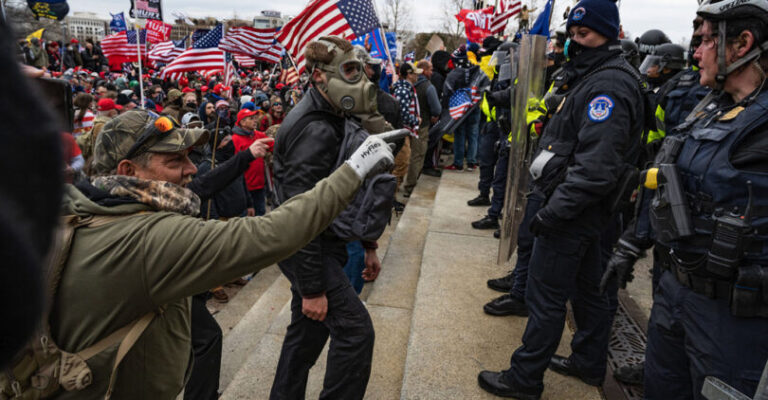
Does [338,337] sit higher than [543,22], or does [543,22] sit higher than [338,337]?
[543,22]

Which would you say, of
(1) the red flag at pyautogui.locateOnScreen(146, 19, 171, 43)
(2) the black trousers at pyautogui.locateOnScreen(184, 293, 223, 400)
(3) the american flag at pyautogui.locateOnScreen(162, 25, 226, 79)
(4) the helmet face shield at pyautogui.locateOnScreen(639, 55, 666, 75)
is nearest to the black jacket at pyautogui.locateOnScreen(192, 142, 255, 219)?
(2) the black trousers at pyautogui.locateOnScreen(184, 293, 223, 400)

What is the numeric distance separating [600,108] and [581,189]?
0.44 metres

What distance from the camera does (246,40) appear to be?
31.0ft

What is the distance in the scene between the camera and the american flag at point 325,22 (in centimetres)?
509

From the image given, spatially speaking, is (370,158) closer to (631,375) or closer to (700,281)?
(700,281)

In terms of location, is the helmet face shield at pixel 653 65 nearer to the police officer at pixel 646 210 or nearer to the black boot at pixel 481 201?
the police officer at pixel 646 210

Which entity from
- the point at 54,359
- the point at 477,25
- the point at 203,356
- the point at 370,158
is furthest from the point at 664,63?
the point at 54,359

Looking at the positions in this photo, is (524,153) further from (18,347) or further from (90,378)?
(18,347)

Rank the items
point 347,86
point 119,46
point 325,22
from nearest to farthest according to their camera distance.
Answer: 1. point 347,86
2. point 325,22
3. point 119,46

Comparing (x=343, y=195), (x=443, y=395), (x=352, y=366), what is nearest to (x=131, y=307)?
(x=343, y=195)

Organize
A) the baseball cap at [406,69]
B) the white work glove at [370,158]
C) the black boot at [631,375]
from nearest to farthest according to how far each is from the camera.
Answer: the white work glove at [370,158]
the black boot at [631,375]
the baseball cap at [406,69]

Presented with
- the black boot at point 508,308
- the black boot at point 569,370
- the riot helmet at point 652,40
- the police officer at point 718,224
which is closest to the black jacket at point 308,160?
the police officer at point 718,224

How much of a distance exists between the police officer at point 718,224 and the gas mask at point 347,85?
1.55m

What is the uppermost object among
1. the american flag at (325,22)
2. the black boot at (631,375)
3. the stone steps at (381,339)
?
the american flag at (325,22)
